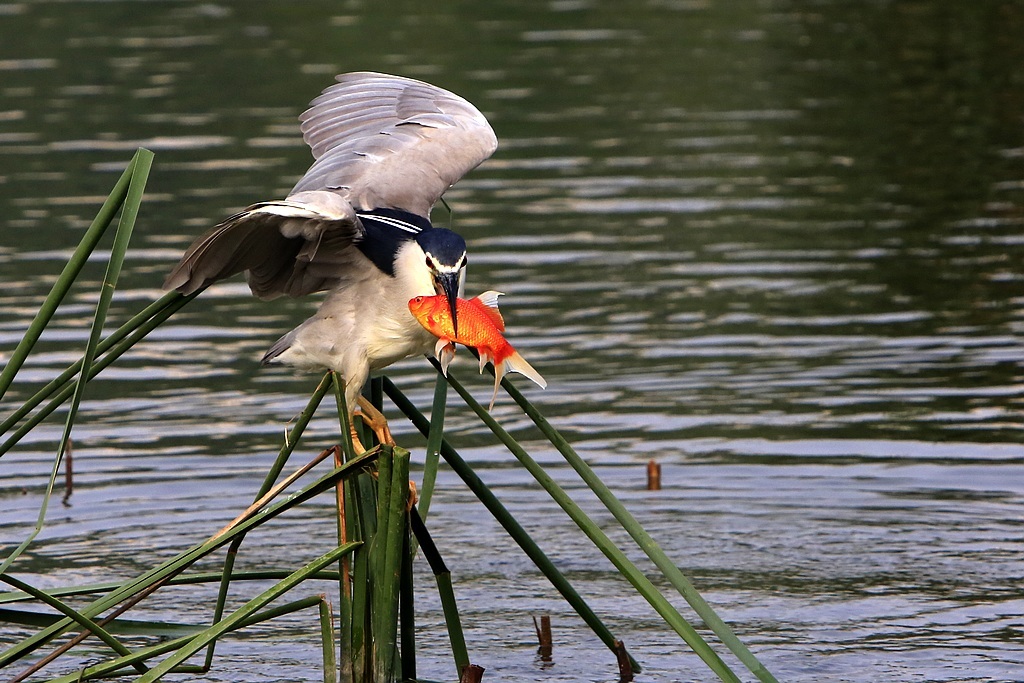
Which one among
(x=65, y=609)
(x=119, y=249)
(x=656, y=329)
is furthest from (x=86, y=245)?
(x=656, y=329)

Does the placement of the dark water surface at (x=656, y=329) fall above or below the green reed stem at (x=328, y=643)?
below

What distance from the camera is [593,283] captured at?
10.9 metres

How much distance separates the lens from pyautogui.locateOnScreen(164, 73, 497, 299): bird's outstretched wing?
460 centimetres

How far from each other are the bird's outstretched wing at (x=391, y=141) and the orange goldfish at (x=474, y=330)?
89 centimetres

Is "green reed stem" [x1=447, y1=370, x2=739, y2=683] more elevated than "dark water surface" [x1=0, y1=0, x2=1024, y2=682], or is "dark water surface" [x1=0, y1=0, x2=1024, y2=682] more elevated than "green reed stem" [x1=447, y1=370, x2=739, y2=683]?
"green reed stem" [x1=447, y1=370, x2=739, y2=683]

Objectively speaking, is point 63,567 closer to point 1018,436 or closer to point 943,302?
point 1018,436

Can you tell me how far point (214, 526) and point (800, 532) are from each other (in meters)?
2.59

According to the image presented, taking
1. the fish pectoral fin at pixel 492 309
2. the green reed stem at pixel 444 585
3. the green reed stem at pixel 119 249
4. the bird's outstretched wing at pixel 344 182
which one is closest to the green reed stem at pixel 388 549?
the green reed stem at pixel 444 585

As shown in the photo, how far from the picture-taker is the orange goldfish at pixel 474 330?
4.22 m

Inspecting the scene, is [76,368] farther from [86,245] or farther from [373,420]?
[373,420]

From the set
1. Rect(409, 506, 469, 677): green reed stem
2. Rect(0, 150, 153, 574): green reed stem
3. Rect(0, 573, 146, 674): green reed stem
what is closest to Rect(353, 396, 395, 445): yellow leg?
Rect(409, 506, 469, 677): green reed stem

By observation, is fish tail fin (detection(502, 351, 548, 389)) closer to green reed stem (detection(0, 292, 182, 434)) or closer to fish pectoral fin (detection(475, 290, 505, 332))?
fish pectoral fin (detection(475, 290, 505, 332))

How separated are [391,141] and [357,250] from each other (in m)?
1.10

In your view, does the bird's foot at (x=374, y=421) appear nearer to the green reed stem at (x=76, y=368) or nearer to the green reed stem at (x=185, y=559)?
the green reed stem at (x=185, y=559)
